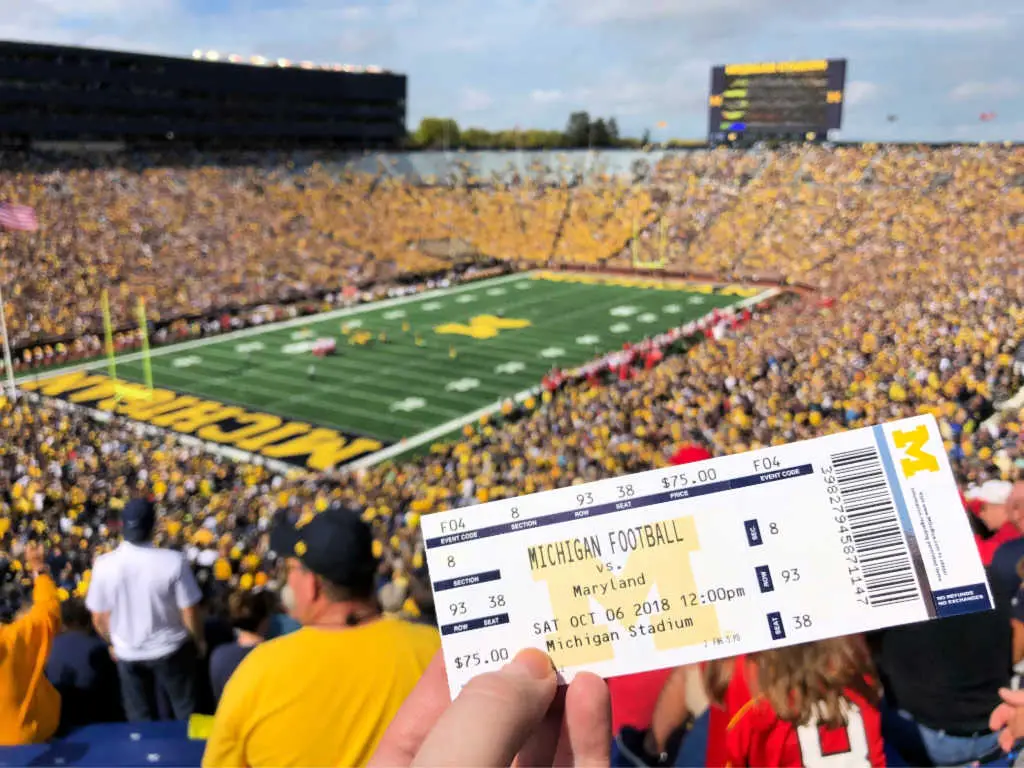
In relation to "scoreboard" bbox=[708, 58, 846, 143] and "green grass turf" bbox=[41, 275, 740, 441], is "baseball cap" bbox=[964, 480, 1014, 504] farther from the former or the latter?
"scoreboard" bbox=[708, 58, 846, 143]

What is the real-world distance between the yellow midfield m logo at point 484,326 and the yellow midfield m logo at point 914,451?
2565 cm

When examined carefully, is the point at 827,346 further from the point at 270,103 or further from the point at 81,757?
the point at 270,103

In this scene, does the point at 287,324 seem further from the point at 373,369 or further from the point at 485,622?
the point at 485,622

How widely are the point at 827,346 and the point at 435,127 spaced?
74.9 meters

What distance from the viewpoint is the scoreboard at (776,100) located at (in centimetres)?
4200

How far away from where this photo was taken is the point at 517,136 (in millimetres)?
80438

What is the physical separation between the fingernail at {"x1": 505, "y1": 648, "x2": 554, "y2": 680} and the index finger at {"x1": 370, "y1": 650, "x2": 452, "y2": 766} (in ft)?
0.61

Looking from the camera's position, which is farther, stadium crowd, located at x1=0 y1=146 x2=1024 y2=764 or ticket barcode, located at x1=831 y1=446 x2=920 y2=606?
stadium crowd, located at x1=0 y1=146 x2=1024 y2=764

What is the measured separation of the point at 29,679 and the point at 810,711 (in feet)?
10.1

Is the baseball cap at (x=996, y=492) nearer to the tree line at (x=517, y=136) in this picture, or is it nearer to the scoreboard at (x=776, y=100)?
the scoreboard at (x=776, y=100)

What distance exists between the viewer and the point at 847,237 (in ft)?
121

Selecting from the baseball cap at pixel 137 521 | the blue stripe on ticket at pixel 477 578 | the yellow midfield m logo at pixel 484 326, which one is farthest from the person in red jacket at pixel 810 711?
the yellow midfield m logo at pixel 484 326

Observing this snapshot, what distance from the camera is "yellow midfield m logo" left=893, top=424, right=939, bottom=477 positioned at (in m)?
1.69

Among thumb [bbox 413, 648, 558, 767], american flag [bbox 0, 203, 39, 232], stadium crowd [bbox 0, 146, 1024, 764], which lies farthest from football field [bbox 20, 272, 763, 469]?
thumb [bbox 413, 648, 558, 767]
